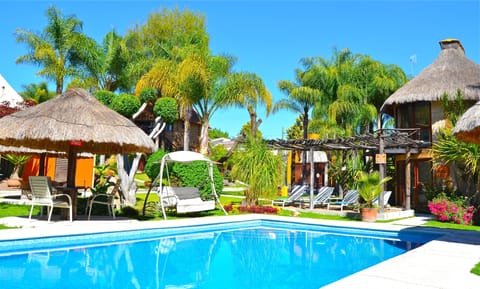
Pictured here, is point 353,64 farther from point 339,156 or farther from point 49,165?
point 49,165

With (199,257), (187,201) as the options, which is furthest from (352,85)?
(199,257)

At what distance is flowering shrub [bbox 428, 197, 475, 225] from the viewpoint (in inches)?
442

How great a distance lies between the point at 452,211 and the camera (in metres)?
11.5

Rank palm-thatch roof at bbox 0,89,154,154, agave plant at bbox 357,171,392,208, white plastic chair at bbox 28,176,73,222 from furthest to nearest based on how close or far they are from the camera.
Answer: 1. agave plant at bbox 357,171,392,208
2. white plastic chair at bbox 28,176,73,222
3. palm-thatch roof at bbox 0,89,154,154

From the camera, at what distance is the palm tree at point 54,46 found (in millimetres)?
19984

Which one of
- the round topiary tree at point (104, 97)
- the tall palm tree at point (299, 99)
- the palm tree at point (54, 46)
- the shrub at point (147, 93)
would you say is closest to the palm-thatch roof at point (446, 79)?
the tall palm tree at point (299, 99)

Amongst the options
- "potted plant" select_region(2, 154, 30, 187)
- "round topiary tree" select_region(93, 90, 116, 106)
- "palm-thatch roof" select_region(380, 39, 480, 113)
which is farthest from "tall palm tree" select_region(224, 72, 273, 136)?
"potted plant" select_region(2, 154, 30, 187)

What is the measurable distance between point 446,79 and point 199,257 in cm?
1336

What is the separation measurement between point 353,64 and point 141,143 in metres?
20.4

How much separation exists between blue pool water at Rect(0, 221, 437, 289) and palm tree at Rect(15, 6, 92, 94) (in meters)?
14.4

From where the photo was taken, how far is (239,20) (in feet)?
58.1

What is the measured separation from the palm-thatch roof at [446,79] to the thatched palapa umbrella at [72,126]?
36.8ft

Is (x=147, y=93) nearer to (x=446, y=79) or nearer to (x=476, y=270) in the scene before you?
(x=446, y=79)

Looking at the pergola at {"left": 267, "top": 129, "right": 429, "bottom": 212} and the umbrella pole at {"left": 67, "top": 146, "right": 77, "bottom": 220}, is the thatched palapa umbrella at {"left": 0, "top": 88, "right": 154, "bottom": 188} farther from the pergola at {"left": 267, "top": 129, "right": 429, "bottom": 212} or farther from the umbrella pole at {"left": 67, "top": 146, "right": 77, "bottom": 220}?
the pergola at {"left": 267, "top": 129, "right": 429, "bottom": 212}
